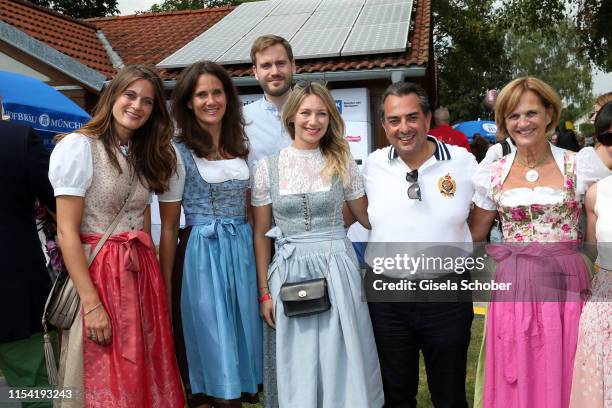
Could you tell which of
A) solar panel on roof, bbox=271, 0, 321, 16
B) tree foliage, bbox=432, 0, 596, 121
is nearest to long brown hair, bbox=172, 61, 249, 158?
solar panel on roof, bbox=271, 0, 321, 16

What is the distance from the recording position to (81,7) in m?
24.9

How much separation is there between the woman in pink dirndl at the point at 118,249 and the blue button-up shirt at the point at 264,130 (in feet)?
2.58

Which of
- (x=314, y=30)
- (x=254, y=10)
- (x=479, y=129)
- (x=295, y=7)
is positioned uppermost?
(x=254, y=10)

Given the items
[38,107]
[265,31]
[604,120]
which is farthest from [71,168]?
[265,31]

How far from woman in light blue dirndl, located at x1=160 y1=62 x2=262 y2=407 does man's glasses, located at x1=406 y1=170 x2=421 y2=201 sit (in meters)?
0.86

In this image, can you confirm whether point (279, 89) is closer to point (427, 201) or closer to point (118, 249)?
point (427, 201)

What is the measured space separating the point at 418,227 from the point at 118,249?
1462mm

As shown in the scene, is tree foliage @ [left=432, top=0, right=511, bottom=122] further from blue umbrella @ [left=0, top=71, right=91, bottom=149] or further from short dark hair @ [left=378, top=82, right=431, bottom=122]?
short dark hair @ [left=378, top=82, right=431, bottom=122]

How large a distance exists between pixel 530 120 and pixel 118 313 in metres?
2.13

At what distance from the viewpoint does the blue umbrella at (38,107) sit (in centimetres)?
473

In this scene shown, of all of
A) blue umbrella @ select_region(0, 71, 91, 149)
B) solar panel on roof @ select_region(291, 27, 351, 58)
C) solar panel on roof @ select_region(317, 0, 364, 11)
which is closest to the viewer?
blue umbrella @ select_region(0, 71, 91, 149)

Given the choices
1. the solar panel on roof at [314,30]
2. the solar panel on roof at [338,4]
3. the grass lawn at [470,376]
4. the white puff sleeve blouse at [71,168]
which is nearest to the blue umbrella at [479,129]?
the solar panel on roof at [338,4]

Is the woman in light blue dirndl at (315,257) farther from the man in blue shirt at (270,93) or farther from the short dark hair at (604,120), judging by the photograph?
the short dark hair at (604,120)

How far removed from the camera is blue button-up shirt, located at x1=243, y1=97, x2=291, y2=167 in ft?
11.7
